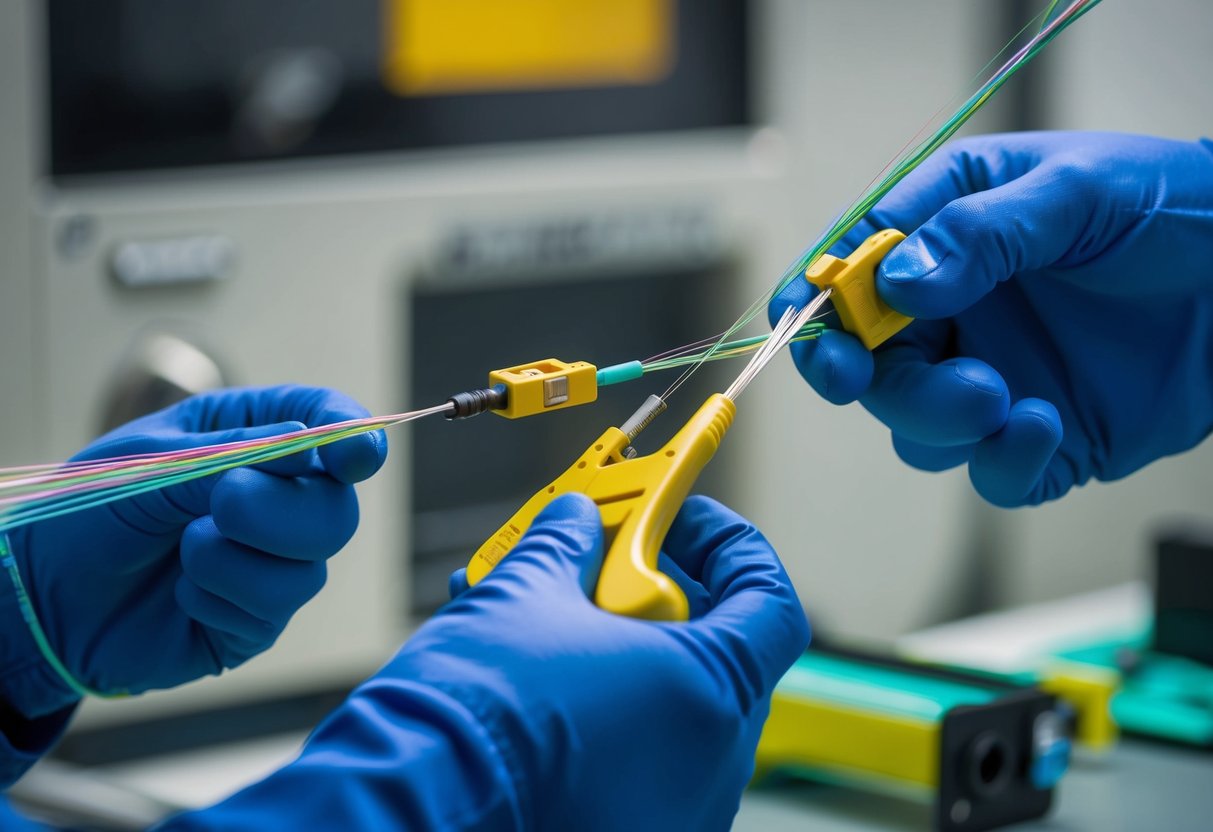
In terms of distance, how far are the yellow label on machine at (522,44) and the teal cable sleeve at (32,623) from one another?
87 cm

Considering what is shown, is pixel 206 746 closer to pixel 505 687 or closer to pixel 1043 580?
pixel 505 687

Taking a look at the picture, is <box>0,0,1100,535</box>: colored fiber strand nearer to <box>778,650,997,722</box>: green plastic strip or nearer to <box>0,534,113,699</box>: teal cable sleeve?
<box>0,534,113,699</box>: teal cable sleeve

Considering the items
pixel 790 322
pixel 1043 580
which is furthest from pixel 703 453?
pixel 1043 580

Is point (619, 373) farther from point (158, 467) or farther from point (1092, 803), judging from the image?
point (1092, 803)

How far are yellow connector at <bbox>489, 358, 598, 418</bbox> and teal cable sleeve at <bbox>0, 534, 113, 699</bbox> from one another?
1.04ft

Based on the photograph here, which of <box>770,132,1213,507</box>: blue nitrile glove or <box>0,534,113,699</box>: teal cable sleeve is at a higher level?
<box>770,132,1213,507</box>: blue nitrile glove

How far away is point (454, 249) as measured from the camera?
163 centimetres

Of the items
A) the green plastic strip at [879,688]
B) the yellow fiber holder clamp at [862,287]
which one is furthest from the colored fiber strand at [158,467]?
the green plastic strip at [879,688]

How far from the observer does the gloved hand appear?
0.79 meters

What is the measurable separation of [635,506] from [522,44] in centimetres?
110

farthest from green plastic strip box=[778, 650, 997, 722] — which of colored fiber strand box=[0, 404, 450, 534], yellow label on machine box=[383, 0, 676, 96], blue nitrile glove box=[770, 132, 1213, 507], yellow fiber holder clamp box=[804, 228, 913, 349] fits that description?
yellow label on machine box=[383, 0, 676, 96]

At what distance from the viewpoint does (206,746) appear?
64.8 inches

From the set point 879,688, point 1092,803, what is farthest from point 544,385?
point 1092,803

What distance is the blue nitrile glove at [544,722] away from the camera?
0.59 meters
